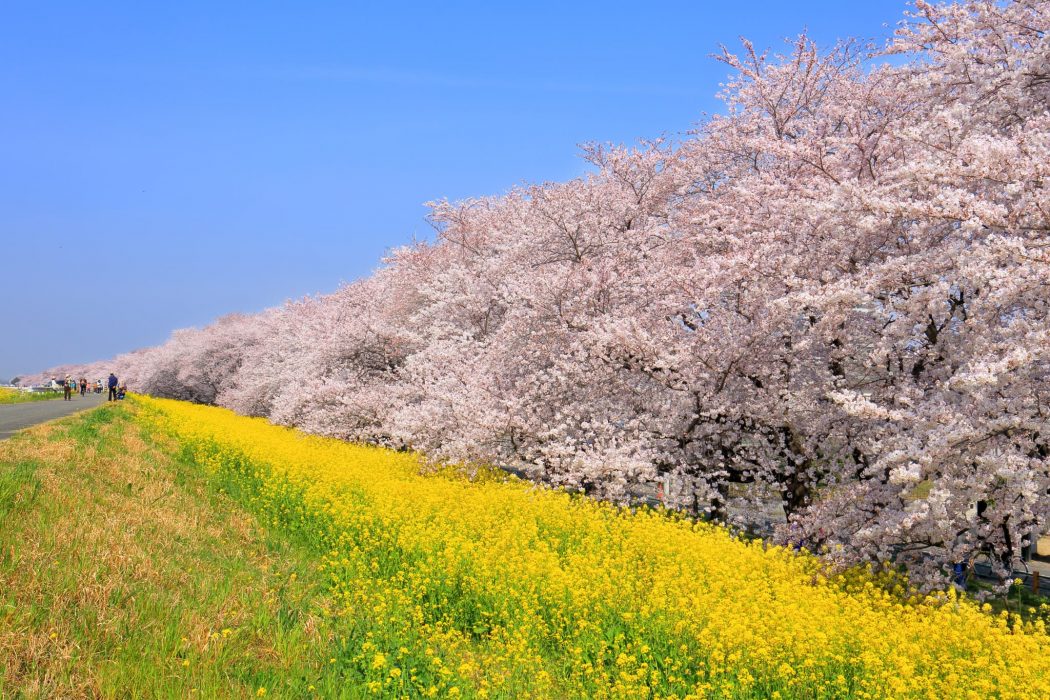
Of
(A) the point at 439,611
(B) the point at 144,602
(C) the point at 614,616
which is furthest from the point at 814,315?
(B) the point at 144,602

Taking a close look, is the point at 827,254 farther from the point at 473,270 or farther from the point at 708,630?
the point at 473,270

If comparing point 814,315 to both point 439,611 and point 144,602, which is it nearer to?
point 439,611

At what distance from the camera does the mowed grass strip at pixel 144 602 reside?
642 centimetres

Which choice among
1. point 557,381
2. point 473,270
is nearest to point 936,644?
point 557,381

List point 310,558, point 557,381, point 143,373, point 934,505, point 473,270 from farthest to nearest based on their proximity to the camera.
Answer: point 143,373 < point 473,270 < point 557,381 < point 310,558 < point 934,505

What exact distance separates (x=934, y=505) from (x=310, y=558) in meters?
7.83

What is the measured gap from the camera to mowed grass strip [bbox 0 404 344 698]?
6418 mm

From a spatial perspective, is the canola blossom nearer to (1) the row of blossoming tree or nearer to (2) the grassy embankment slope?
(2) the grassy embankment slope

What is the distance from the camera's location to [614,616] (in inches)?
334

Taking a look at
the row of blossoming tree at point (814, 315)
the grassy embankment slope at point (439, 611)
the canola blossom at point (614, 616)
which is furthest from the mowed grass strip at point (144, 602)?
the row of blossoming tree at point (814, 315)

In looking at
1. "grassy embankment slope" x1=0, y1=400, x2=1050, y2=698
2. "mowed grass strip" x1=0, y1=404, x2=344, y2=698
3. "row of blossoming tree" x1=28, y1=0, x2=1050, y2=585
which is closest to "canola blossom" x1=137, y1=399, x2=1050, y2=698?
"grassy embankment slope" x1=0, y1=400, x2=1050, y2=698

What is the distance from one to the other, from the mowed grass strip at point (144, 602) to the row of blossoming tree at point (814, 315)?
642cm

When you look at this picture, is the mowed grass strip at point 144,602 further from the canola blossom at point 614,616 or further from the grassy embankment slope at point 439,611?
the canola blossom at point 614,616

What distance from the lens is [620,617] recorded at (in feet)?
27.6
